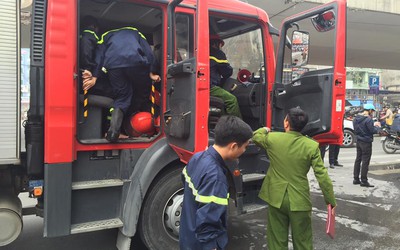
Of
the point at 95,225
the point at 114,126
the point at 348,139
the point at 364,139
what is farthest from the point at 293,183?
the point at 348,139

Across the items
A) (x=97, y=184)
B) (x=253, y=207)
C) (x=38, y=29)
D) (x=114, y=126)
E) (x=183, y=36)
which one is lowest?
(x=253, y=207)

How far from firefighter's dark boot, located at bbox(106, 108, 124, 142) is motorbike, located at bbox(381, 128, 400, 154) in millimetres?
11493

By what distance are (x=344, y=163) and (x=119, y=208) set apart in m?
8.61

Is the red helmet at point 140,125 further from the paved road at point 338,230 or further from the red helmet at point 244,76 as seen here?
the red helmet at point 244,76

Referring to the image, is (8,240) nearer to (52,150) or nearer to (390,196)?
(52,150)

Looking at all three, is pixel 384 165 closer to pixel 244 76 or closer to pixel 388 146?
pixel 388 146

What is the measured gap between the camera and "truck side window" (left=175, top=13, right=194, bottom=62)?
3.75 metres

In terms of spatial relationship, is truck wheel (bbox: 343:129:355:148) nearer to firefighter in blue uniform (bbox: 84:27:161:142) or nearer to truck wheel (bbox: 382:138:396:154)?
truck wheel (bbox: 382:138:396:154)

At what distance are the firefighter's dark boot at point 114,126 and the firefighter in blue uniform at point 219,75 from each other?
115cm

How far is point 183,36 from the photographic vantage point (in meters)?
3.78

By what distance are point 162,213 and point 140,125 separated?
913 mm

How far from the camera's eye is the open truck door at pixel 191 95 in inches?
122

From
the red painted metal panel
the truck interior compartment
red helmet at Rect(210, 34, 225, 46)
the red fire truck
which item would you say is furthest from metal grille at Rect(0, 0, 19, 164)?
red helmet at Rect(210, 34, 225, 46)

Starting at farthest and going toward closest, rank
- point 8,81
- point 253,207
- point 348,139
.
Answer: point 348,139, point 253,207, point 8,81
